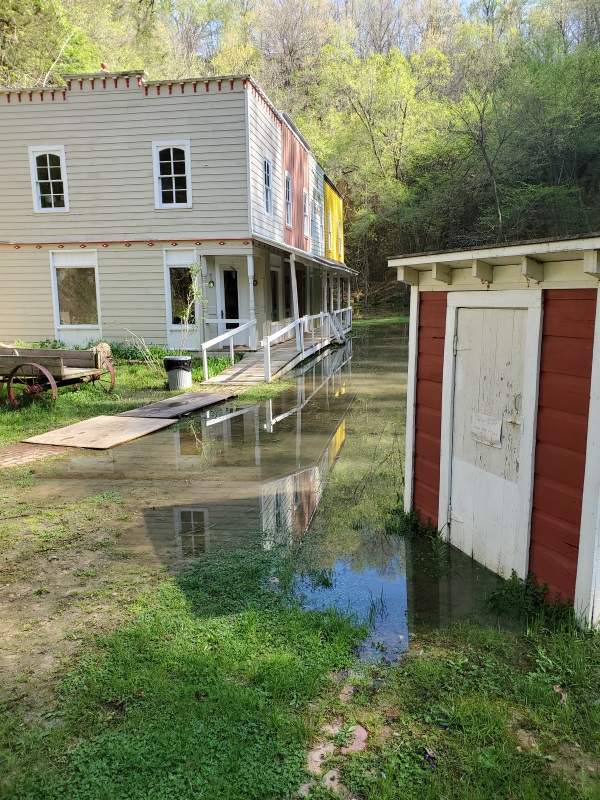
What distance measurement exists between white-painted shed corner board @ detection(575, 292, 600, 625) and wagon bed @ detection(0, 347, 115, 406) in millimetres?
9135

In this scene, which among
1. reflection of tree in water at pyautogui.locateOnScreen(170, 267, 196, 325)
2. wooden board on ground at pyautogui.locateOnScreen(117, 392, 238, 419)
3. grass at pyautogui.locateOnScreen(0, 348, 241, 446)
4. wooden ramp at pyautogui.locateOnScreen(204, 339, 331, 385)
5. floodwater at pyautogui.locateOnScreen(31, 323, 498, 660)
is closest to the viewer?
floodwater at pyautogui.locateOnScreen(31, 323, 498, 660)

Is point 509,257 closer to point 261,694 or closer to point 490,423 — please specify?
point 490,423

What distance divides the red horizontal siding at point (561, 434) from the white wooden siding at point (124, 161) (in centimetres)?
1339

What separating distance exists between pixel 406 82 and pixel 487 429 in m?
37.7

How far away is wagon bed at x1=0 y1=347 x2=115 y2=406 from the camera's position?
10734 millimetres

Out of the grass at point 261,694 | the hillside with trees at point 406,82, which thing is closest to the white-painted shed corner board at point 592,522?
the grass at point 261,694

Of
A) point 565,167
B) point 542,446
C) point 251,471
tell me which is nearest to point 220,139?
point 251,471

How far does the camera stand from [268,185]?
728 inches

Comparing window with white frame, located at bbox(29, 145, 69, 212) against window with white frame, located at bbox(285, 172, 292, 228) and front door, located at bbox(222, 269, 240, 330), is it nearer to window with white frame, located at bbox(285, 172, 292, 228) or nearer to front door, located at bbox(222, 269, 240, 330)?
front door, located at bbox(222, 269, 240, 330)

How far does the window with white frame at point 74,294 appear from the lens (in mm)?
17359

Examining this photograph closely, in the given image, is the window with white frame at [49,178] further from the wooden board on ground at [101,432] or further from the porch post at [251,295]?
the wooden board on ground at [101,432]

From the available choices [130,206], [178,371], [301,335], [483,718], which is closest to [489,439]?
[483,718]

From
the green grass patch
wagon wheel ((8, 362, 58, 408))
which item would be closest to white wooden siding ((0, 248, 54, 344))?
wagon wheel ((8, 362, 58, 408))

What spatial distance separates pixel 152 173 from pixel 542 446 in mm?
15134
